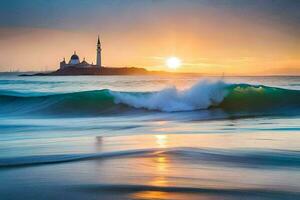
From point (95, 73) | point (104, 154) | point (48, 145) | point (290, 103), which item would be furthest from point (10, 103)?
point (95, 73)

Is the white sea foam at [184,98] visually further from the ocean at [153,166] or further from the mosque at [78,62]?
the mosque at [78,62]

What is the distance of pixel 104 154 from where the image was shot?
6.36m

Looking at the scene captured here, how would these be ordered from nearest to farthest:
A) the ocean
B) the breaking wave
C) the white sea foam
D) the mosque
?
1. the ocean
2. the white sea foam
3. the breaking wave
4. the mosque

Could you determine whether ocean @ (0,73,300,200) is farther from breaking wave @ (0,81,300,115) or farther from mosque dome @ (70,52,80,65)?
mosque dome @ (70,52,80,65)

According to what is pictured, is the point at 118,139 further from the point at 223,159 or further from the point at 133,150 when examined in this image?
the point at 223,159

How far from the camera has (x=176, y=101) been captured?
62.6ft

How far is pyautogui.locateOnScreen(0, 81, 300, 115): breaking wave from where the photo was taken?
61.8 ft

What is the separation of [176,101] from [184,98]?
0.49 metres

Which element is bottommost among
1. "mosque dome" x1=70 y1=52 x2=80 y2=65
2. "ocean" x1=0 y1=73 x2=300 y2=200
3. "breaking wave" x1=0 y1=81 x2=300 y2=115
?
"ocean" x1=0 y1=73 x2=300 y2=200

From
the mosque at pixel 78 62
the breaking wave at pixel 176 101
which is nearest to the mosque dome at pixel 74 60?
the mosque at pixel 78 62

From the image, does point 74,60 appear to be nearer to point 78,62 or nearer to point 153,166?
point 78,62

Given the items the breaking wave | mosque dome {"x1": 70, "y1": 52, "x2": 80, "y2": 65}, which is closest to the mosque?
mosque dome {"x1": 70, "y1": 52, "x2": 80, "y2": 65}

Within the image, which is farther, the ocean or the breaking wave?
the breaking wave

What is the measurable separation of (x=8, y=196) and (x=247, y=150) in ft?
13.1
